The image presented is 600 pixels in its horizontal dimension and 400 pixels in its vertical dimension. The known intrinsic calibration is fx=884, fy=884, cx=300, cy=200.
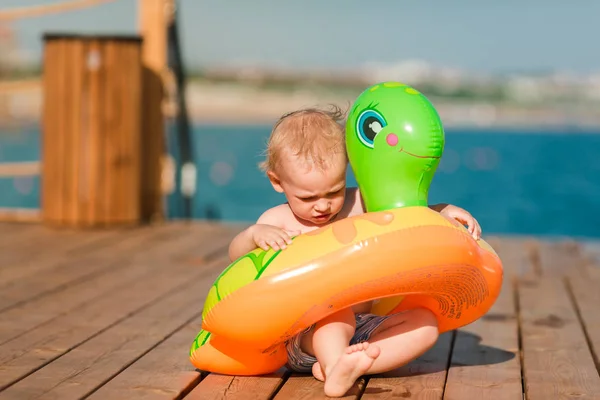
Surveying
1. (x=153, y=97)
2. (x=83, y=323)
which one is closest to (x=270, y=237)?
(x=83, y=323)

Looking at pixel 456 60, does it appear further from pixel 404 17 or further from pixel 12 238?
pixel 12 238

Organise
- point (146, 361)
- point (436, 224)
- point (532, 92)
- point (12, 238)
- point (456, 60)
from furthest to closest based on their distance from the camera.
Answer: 1. point (456, 60)
2. point (532, 92)
3. point (12, 238)
4. point (146, 361)
5. point (436, 224)

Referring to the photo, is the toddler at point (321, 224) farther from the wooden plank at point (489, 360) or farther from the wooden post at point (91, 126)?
the wooden post at point (91, 126)

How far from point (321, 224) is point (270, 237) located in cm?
25

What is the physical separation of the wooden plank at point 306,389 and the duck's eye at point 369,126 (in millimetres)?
640

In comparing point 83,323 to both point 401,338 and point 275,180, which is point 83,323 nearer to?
point 275,180

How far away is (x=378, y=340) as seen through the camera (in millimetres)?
2402

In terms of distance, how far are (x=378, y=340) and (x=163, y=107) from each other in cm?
388

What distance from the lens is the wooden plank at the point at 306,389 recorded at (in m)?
2.25

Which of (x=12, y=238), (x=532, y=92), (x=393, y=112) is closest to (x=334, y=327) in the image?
(x=393, y=112)

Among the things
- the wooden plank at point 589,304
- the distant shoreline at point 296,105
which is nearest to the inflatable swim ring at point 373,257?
the wooden plank at point 589,304

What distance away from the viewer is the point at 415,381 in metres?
2.43

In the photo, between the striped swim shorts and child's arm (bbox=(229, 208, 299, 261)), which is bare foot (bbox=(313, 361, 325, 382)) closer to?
the striped swim shorts

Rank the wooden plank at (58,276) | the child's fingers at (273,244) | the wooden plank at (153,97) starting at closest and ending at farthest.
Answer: the child's fingers at (273,244), the wooden plank at (58,276), the wooden plank at (153,97)
